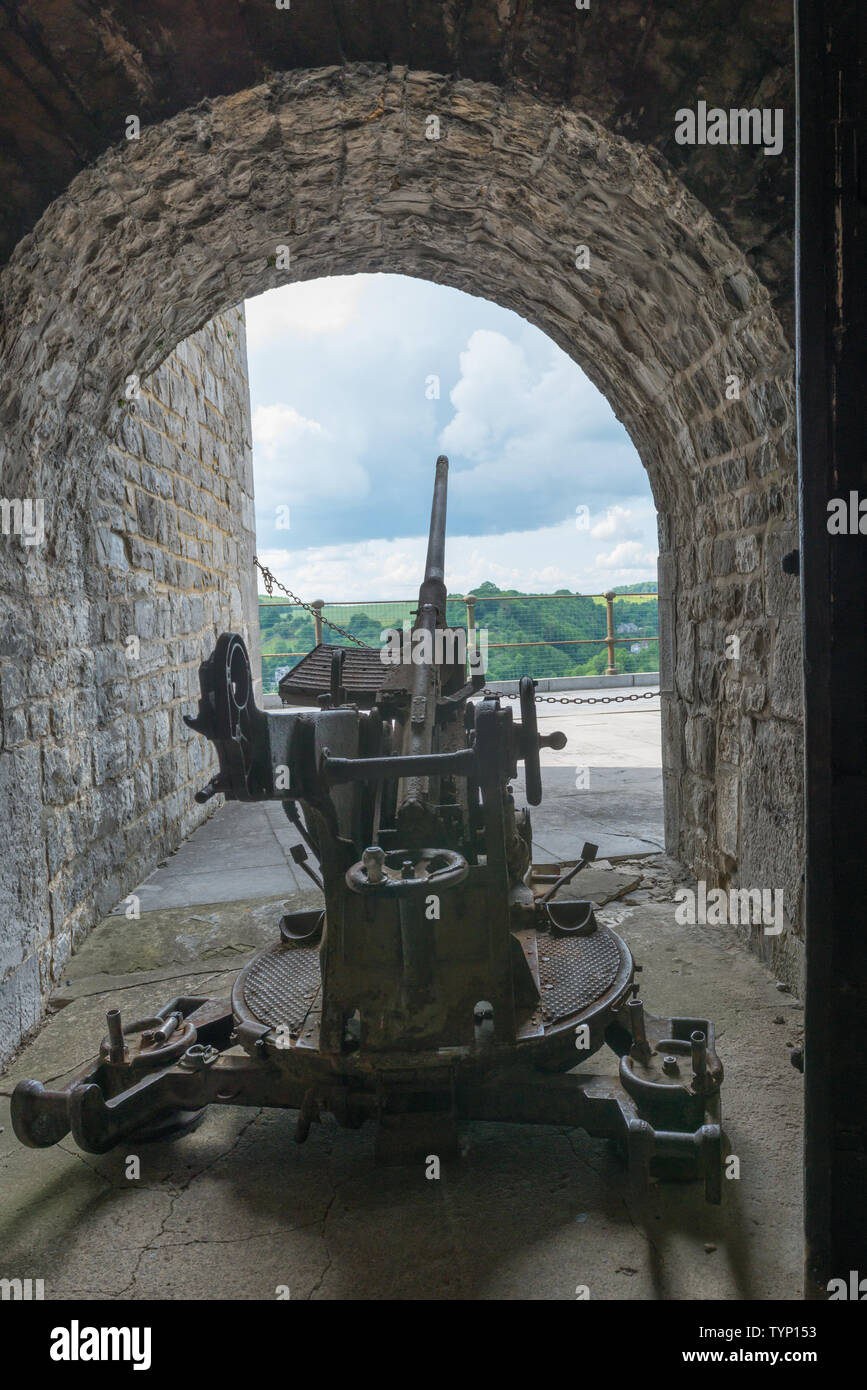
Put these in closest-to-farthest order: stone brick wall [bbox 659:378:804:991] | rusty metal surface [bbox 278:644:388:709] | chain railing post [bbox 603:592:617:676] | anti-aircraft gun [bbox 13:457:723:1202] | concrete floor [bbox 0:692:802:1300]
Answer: concrete floor [bbox 0:692:802:1300], anti-aircraft gun [bbox 13:457:723:1202], stone brick wall [bbox 659:378:804:991], rusty metal surface [bbox 278:644:388:709], chain railing post [bbox 603:592:617:676]

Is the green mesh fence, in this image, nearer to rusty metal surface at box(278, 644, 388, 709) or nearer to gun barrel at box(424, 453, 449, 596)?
rusty metal surface at box(278, 644, 388, 709)

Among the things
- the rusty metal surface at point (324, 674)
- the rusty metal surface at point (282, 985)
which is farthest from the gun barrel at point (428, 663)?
the rusty metal surface at point (324, 674)

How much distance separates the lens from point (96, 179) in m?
2.60

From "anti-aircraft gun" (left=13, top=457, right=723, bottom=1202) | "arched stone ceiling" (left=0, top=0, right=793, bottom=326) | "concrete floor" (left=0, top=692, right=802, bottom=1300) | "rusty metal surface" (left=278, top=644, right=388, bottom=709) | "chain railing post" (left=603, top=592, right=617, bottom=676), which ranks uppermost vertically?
"arched stone ceiling" (left=0, top=0, right=793, bottom=326)

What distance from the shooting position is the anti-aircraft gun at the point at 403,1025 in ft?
6.59

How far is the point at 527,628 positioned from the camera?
45.2 feet

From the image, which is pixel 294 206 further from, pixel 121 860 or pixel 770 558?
pixel 121 860

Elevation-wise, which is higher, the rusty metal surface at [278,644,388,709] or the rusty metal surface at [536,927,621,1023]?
the rusty metal surface at [278,644,388,709]

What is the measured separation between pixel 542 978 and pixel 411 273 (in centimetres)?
356

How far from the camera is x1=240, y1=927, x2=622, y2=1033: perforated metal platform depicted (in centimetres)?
235

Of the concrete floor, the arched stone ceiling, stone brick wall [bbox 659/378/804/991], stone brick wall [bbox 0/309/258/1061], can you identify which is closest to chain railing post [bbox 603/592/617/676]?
stone brick wall [bbox 0/309/258/1061]

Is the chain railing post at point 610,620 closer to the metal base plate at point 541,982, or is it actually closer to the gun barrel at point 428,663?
the gun barrel at point 428,663

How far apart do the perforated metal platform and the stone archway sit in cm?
93
